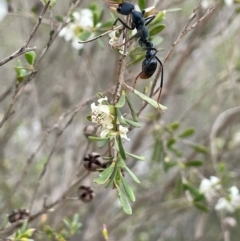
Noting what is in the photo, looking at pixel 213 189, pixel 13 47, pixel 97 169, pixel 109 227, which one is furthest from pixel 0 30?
pixel 97 169

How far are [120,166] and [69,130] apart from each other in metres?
1.41

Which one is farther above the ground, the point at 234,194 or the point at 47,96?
the point at 234,194

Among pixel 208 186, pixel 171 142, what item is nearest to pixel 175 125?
pixel 171 142

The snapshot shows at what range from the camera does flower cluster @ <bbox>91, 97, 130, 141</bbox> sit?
2.39ft

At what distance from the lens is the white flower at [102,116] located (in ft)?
2.39

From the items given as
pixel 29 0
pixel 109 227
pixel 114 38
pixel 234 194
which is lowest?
pixel 109 227

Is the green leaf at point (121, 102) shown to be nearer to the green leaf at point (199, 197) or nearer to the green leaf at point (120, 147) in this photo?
the green leaf at point (120, 147)

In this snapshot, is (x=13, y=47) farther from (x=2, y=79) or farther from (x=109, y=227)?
(x=109, y=227)

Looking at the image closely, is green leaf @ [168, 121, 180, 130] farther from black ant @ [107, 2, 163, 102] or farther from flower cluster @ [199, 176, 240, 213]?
black ant @ [107, 2, 163, 102]

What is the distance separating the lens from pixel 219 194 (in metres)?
1.35

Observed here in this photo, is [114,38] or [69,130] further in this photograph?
[69,130]

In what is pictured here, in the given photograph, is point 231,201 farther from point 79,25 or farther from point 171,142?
point 79,25

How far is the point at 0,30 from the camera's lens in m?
2.61

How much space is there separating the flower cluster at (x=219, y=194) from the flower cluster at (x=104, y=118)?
0.62 meters
